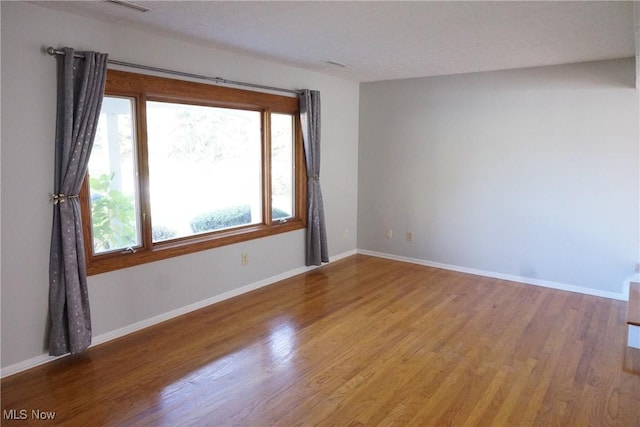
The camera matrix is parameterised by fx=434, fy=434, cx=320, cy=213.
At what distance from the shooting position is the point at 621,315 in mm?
3896

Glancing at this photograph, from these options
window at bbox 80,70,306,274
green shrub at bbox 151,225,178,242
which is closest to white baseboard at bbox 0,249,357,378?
window at bbox 80,70,306,274

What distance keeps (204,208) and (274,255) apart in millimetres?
1001

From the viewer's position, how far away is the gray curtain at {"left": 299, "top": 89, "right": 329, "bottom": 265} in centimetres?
492

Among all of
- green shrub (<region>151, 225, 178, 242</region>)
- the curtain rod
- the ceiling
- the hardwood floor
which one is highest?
the ceiling

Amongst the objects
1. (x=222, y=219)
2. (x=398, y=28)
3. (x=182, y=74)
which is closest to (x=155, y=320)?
(x=222, y=219)

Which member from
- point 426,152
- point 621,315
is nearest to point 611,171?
point 621,315

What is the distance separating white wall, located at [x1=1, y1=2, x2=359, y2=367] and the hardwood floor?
0.72 feet

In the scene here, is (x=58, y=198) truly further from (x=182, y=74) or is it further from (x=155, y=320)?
(x=182, y=74)

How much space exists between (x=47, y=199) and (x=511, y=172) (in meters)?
4.42

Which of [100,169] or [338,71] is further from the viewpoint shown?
[338,71]

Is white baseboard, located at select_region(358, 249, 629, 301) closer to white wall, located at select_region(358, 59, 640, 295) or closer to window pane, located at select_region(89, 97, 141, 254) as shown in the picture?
white wall, located at select_region(358, 59, 640, 295)

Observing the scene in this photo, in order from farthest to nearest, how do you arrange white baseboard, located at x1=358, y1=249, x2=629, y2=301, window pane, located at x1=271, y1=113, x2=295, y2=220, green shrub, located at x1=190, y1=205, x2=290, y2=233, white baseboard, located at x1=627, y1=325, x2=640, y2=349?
window pane, located at x1=271, y1=113, x2=295, y2=220 → white baseboard, located at x1=358, y1=249, x2=629, y2=301 → green shrub, located at x1=190, y1=205, x2=290, y2=233 → white baseboard, located at x1=627, y1=325, x2=640, y2=349

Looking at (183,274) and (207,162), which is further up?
(207,162)

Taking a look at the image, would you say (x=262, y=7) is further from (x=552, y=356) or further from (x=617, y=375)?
(x=617, y=375)
